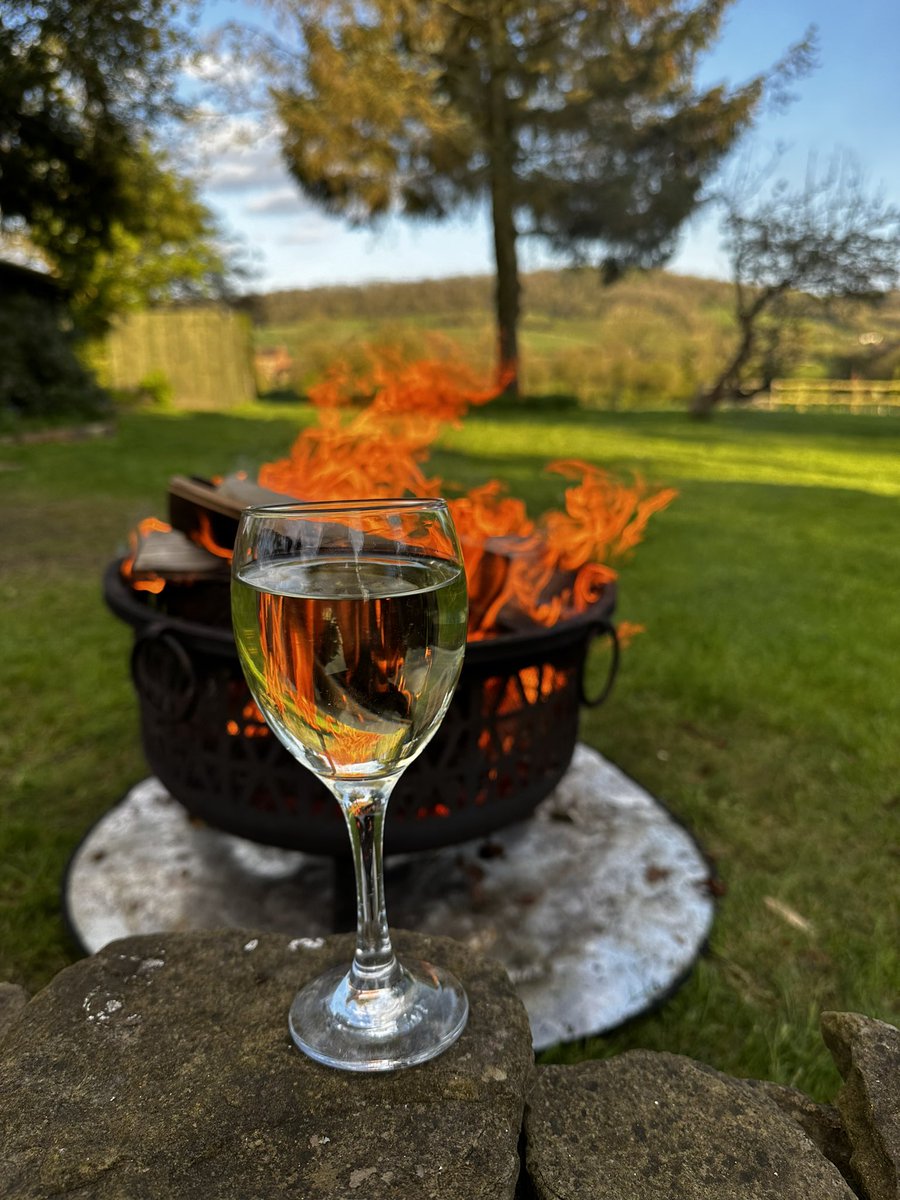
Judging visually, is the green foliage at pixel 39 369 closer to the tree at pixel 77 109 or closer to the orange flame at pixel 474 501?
the tree at pixel 77 109

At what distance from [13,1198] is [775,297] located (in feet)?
65.5

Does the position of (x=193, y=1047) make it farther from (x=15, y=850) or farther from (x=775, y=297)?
(x=775, y=297)

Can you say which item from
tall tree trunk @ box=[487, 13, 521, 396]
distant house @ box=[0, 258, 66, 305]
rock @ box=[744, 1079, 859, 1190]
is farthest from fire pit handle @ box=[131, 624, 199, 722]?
tall tree trunk @ box=[487, 13, 521, 396]

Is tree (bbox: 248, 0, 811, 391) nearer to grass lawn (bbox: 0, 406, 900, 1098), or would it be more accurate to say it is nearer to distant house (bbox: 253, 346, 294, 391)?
distant house (bbox: 253, 346, 294, 391)

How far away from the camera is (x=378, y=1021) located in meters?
1.09

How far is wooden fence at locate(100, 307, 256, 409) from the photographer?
19266 millimetres

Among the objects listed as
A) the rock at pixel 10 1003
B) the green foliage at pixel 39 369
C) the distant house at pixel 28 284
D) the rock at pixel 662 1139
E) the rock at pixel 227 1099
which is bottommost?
the rock at pixel 662 1139

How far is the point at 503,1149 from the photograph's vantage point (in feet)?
3.15

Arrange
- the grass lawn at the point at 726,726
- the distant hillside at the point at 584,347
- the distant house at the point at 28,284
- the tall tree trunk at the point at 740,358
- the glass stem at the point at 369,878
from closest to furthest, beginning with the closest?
the glass stem at the point at 369,878 → the grass lawn at the point at 726,726 → the distant house at the point at 28,284 → the tall tree trunk at the point at 740,358 → the distant hillside at the point at 584,347

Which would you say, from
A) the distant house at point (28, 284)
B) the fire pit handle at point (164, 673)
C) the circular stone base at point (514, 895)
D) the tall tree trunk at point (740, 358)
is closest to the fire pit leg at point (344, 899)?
the circular stone base at point (514, 895)

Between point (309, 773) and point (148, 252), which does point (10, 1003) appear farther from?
point (148, 252)

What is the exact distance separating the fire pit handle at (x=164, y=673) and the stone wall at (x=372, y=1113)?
A: 75 centimetres

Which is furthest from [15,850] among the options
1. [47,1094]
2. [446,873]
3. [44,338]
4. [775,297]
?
[775,297]

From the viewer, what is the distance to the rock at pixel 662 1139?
0.96 metres
